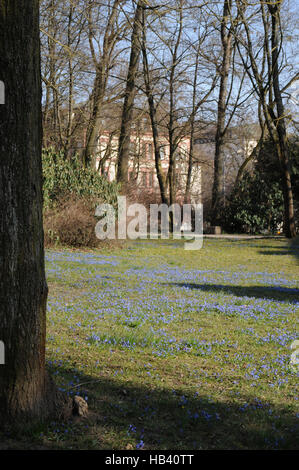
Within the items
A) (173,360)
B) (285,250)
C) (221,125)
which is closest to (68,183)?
(285,250)

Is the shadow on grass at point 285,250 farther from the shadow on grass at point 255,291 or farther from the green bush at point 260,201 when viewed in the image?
the shadow on grass at point 255,291

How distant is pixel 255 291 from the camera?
1047cm

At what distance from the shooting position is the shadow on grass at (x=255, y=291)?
9.84 m

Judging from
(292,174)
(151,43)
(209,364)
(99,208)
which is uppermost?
(151,43)

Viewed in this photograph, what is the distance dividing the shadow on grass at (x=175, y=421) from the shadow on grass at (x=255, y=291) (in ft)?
18.4

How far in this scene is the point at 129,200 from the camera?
20.8m

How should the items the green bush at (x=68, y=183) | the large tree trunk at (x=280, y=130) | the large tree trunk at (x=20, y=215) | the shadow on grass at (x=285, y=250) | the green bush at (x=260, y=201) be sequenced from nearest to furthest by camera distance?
the large tree trunk at (x=20, y=215) → the green bush at (x=68, y=183) → the shadow on grass at (x=285, y=250) → the large tree trunk at (x=280, y=130) → the green bush at (x=260, y=201)

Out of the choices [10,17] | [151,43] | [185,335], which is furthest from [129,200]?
[10,17]

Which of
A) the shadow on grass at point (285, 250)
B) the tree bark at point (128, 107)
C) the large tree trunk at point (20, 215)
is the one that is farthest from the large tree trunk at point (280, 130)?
the large tree trunk at point (20, 215)

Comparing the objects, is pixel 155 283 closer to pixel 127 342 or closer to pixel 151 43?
pixel 127 342

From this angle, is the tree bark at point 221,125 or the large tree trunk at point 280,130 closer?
the large tree trunk at point 280,130

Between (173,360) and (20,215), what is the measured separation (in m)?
2.75

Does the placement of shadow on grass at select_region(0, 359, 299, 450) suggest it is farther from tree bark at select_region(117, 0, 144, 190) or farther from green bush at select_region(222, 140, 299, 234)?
green bush at select_region(222, 140, 299, 234)

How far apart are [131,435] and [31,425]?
0.69 meters
